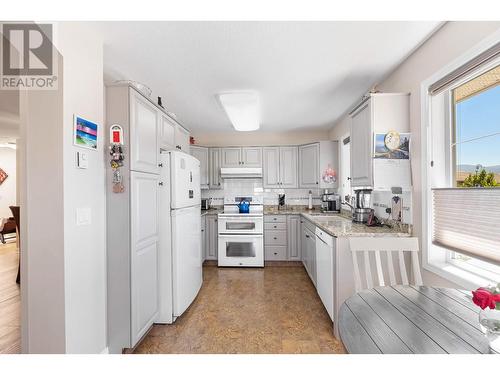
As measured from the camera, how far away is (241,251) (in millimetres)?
3941

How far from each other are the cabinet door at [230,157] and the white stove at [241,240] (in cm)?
111

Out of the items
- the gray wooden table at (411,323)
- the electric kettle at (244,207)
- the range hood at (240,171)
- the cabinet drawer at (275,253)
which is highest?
the range hood at (240,171)

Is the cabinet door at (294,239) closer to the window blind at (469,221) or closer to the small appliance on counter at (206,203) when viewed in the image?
the small appliance on counter at (206,203)

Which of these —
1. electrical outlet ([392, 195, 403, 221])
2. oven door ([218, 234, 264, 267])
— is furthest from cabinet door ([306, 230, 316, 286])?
electrical outlet ([392, 195, 403, 221])

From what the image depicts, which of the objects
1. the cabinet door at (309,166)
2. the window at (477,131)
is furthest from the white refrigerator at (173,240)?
the cabinet door at (309,166)

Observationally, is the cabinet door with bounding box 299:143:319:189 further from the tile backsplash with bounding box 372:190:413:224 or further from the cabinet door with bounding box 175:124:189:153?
the cabinet door with bounding box 175:124:189:153

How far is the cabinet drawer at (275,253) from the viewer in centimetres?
418

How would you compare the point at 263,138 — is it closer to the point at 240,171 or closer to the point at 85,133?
the point at 240,171

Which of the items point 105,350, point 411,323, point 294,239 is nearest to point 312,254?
point 294,239

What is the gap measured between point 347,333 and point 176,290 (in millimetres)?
1840

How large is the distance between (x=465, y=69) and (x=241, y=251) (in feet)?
11.2

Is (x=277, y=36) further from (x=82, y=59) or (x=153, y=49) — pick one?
(x=82, y=59)

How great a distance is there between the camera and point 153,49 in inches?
73.4
